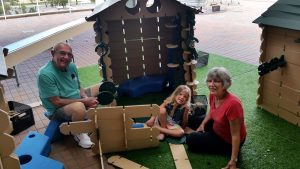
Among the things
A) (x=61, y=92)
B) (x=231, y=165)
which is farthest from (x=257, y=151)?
(x=61, y=92)

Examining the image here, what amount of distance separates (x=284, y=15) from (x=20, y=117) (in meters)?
4.06

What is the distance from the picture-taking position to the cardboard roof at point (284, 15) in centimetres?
384

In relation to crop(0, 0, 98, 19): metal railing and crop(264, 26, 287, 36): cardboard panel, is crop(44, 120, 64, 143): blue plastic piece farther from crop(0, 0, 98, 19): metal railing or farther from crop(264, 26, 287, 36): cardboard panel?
crop(0, 0, 98, 19): metal railing

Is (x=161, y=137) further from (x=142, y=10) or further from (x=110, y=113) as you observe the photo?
(x=142, y=10)

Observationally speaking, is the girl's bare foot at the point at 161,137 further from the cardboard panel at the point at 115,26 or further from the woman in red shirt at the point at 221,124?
the cardboard panel at the point at 115,26

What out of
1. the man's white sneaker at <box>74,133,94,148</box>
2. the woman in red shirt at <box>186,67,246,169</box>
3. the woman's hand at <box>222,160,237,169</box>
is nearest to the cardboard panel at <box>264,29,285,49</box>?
the woman in red shirt at <box>186,67,246,169</box>

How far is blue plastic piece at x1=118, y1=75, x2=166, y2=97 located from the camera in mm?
5312

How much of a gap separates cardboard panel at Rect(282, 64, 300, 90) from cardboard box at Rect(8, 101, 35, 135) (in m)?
3.80

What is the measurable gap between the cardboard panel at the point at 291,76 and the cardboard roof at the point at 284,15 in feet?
1.94

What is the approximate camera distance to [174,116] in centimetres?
414

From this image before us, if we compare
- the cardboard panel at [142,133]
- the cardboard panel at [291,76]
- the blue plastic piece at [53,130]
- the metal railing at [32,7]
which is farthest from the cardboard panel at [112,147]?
the metal railing at [32,7]

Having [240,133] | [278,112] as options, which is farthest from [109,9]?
[278,112]

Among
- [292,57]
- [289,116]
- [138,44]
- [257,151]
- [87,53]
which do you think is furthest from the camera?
[87,53]

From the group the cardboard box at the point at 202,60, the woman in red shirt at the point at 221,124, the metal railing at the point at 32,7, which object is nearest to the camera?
the woman in red shirt at the point at 221,124
